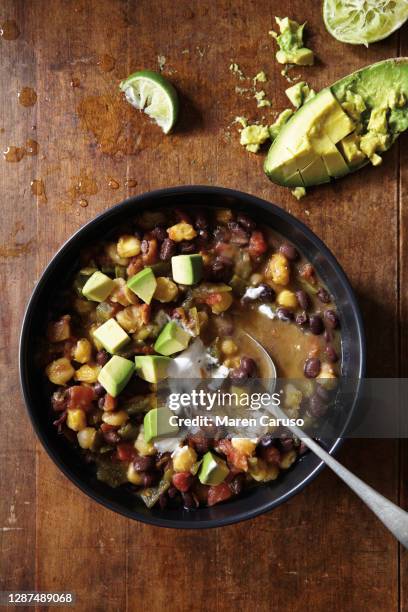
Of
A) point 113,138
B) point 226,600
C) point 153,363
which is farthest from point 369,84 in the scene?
point 226,600

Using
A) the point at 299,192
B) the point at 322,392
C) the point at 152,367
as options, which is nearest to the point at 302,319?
the point at 322,392

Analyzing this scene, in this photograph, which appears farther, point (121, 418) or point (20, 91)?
point (20, 91)

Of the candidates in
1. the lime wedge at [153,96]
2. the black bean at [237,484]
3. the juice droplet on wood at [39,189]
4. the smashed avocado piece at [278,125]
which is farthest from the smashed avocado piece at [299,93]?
the black bean at [237,484]

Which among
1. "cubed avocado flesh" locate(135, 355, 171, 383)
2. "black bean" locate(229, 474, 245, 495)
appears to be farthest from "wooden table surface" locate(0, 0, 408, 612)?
"cubed avocado flesh" locate(135, 355, 171, 383)

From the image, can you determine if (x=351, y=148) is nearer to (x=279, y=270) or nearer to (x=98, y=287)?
(x=279, y=270)

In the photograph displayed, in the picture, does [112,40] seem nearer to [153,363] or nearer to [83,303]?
[83,303]

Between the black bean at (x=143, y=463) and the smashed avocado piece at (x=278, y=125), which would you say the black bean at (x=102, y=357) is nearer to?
the black bean at (x=143, y=463)
